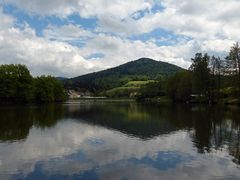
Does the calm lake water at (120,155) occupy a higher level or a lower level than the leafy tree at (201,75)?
lower

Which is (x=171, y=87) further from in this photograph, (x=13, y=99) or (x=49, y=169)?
(x=49, y=169)

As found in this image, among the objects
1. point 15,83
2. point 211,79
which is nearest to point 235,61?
point 211,79

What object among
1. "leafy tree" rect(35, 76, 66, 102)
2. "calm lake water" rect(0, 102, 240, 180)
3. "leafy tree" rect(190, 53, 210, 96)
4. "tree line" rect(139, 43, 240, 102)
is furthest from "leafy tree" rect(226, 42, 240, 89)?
"leafy tree" rect(35, 76, 66, 102)

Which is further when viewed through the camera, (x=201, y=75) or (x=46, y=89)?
(x=46, y=89)

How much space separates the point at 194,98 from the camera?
418 feet

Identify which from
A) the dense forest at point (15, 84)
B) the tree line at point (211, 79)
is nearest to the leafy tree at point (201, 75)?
the tree line at point (211, 79)

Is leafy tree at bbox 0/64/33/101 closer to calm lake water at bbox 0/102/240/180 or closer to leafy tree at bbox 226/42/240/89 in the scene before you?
leafy tree at bbox 226/42/240/89

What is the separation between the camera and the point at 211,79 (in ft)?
367

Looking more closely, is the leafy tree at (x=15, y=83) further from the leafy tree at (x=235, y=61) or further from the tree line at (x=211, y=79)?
the leafy tree at (x=235, y=61)

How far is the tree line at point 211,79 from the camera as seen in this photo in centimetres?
9806

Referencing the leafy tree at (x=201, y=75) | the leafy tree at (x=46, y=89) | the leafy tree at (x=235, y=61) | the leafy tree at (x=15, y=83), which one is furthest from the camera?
the leafy tree at (x=46, y=89)

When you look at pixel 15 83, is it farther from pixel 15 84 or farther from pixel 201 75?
pixel 201 75

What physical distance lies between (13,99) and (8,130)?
8772 centimetres

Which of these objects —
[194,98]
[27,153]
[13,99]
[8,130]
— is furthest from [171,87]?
[27,153]
